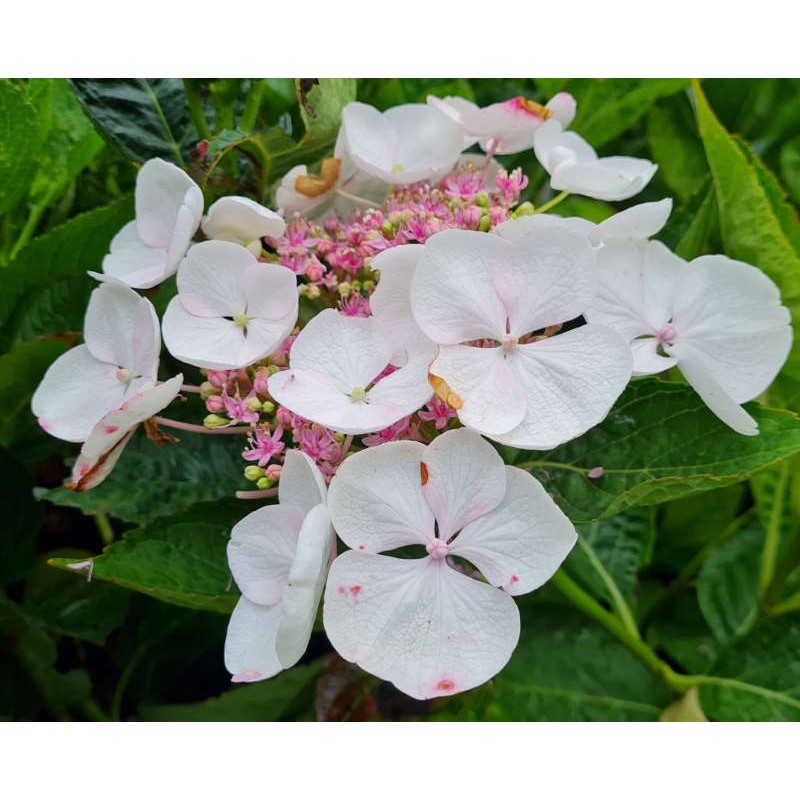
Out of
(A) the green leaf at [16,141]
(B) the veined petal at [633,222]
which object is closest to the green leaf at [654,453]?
(B) the veined petal at [633,222]

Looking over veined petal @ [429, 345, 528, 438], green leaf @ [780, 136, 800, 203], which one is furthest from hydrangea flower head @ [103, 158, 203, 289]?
green leaf @ [780, 136, 800, 203]

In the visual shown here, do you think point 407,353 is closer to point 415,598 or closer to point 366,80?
point 415,598

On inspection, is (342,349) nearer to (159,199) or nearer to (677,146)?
(159,199)

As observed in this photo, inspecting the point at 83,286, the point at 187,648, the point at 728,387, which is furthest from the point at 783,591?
the point at 83,286

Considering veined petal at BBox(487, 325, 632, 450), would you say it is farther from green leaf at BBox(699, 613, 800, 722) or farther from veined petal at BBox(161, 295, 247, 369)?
green leaf at BBox(699, 613, 800, 722)

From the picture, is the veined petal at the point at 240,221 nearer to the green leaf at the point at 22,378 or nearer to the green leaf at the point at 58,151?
the green leaf at the point at 22,378

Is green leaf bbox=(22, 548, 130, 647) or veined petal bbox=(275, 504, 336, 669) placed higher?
veined petal bbox=(275, 504, 336, 669)
